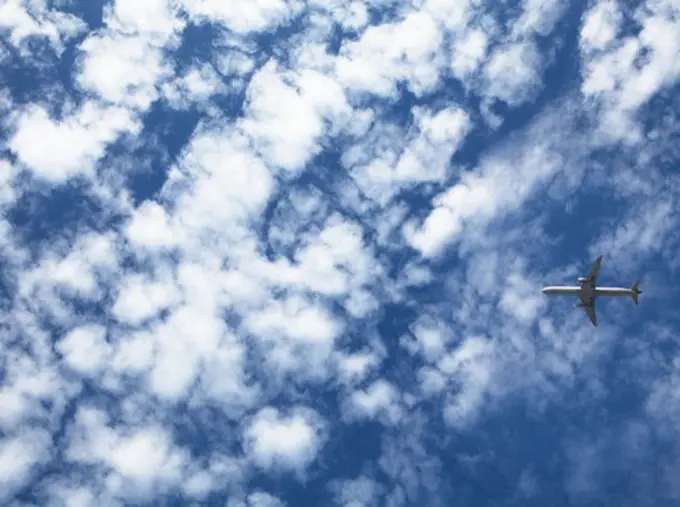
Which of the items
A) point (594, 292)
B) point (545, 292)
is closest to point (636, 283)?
point (594, 292)

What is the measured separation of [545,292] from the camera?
13075 cm

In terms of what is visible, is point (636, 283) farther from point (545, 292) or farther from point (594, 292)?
point (545, 292)

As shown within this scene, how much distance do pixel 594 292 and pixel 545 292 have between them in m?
11.0

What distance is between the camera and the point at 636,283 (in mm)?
123875

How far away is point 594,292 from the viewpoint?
130m

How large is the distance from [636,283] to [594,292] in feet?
30.5

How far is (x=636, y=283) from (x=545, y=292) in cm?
1851
